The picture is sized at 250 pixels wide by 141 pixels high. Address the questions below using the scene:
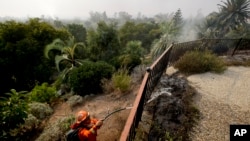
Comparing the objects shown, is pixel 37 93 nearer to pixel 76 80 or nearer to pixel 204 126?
pixel 76 80

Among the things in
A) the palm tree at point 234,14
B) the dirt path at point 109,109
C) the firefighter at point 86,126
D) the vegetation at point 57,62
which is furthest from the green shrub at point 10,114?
the palm tree at point 234,14

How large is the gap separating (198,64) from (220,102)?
2.64 m

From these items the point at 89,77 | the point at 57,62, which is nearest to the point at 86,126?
the point at 89,77

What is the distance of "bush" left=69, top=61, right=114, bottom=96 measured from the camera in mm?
9828

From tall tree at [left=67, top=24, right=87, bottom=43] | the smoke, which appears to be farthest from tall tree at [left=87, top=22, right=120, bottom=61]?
the smoke

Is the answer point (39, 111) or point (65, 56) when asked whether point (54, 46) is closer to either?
point (65, 56)

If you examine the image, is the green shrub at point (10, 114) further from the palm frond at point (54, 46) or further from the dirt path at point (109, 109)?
the palm frond at point (54, 46)

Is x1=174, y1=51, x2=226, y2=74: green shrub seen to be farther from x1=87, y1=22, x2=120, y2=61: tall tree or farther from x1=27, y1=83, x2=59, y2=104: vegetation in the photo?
x1=87, y1=22, x2=120, y2=61: tall tree

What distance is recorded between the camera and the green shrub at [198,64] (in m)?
7.91

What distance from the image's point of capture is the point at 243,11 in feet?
119

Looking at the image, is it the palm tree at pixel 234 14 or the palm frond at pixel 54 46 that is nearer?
the palm frond at pixel 54 46

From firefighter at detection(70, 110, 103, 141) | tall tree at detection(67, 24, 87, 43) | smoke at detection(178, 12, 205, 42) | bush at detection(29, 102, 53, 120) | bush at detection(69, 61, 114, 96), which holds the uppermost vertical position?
tall tree at detection(67, 24, 87, 43)

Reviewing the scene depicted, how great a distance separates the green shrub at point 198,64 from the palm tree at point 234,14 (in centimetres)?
3270

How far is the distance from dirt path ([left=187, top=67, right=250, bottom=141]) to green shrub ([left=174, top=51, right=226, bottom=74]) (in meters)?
0.30
